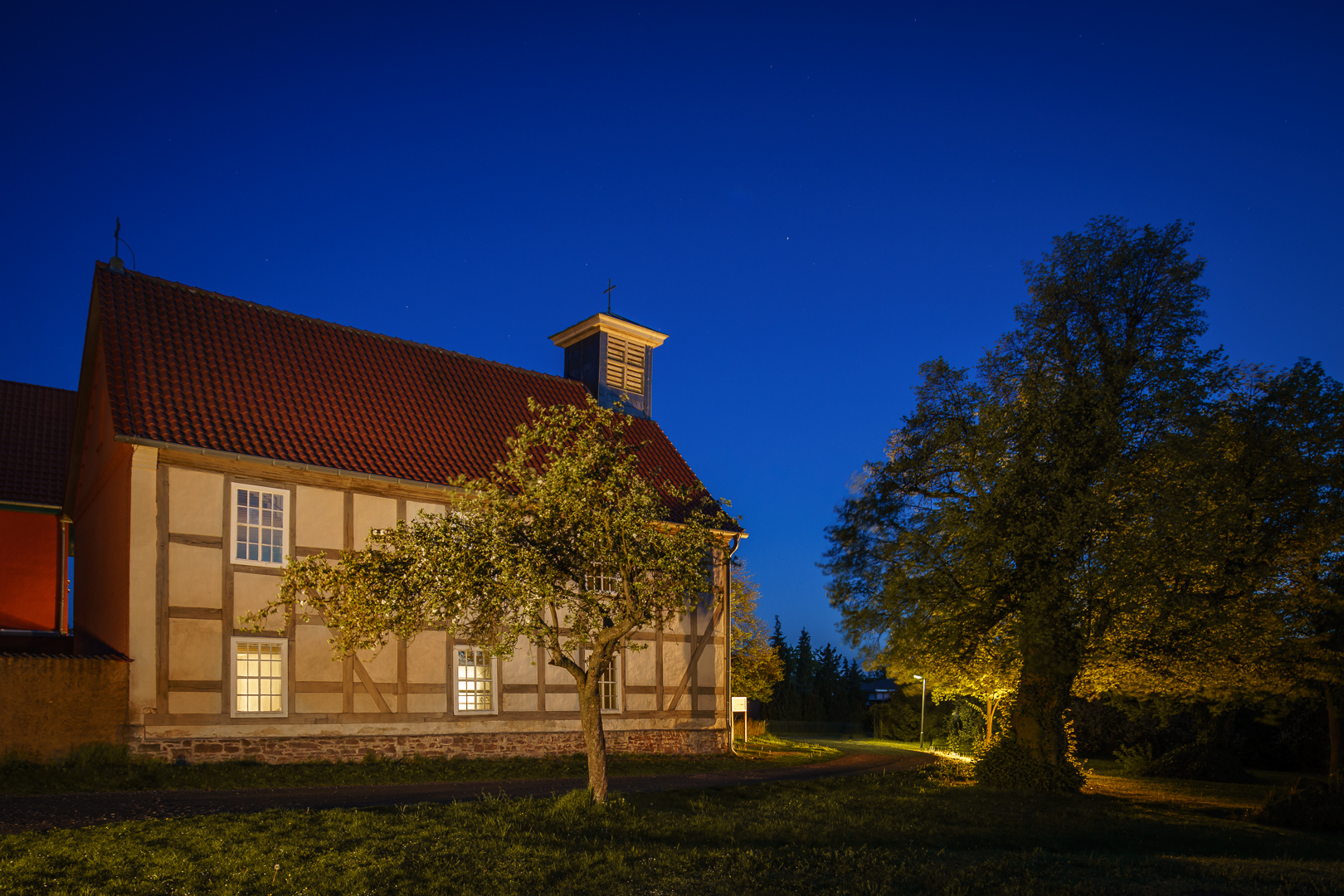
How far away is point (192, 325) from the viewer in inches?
801

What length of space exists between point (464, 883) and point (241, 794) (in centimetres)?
728

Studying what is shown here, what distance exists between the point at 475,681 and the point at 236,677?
5039mm

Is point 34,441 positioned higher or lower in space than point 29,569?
higher

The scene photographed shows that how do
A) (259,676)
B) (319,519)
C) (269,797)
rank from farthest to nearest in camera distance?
(319,519), (259,676), (269,797)

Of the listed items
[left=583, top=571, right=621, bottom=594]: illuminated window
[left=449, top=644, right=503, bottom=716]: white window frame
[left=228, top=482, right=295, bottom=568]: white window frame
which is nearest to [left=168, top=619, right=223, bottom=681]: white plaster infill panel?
[left=228, top=482, right=295, bottom=568]: white window frame

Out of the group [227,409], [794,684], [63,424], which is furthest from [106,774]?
[794,684]

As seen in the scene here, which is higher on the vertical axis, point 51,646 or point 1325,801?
point 51,646

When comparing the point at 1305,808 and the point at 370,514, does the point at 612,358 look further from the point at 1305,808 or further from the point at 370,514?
the point at 1305,808

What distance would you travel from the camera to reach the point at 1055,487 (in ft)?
61.2

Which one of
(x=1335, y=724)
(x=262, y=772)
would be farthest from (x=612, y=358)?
(x=1335, y=724)

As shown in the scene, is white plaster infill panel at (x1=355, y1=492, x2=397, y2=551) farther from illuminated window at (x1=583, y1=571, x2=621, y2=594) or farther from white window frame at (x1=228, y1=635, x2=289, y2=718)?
illuminated window at (x1=583, y1=571, x2=621, y2=594)

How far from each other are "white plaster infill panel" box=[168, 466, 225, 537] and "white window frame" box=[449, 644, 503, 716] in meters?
5.57

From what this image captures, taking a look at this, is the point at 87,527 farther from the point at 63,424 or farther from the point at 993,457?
the point at 993,457

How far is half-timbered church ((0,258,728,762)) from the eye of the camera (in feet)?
56.1
